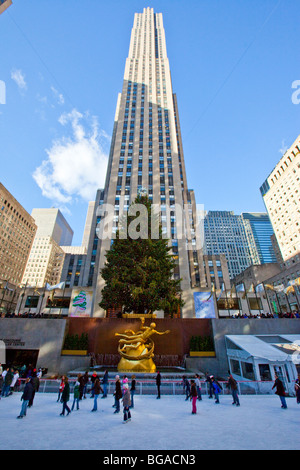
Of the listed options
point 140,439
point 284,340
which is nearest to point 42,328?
point 140,439

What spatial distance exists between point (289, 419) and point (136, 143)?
196 ft

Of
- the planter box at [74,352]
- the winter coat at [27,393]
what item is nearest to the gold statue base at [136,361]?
the planter box at [74,352]

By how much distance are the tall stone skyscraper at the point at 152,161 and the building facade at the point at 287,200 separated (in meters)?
46.6

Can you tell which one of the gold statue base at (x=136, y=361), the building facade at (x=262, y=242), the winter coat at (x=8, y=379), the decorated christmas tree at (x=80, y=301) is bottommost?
the winter coat at (x=8, y=379)

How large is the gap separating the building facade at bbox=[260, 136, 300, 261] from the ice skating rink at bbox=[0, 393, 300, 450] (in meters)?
88.7

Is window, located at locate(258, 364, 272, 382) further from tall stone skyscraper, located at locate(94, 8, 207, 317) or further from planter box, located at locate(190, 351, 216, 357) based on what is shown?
tall stone skyscraper, located at locate(94, 8, 207, 317)

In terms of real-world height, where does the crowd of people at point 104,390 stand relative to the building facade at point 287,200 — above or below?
below

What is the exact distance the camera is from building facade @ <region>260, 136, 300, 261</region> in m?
89.5

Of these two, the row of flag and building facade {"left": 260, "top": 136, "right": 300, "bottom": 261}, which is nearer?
the row of flag

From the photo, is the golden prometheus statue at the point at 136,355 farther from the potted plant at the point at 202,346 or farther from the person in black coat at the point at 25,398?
the person in black coat at the point at 25,398

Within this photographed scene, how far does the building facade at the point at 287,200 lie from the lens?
8946 centimetres

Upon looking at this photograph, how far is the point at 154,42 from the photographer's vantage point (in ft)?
310

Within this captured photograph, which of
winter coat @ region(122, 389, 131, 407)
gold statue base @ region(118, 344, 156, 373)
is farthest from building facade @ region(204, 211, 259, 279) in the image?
winter coat @ region(122, 389, 131, 407)

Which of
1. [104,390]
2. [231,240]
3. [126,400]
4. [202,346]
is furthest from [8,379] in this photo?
[231,240]
